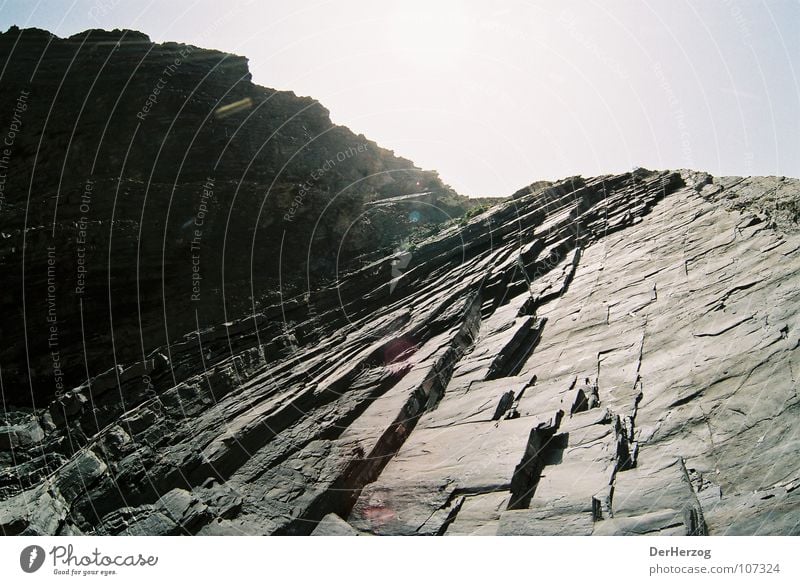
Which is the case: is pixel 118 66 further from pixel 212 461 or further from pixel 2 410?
pixel 212 461

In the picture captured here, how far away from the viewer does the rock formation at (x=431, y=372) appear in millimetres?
12211

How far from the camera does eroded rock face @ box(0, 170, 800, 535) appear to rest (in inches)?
461

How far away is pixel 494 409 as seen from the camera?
16.0 metres

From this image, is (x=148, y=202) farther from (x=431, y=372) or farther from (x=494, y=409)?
(x=494, y=409)

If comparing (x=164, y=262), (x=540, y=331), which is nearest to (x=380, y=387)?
(x=540, y=331)
